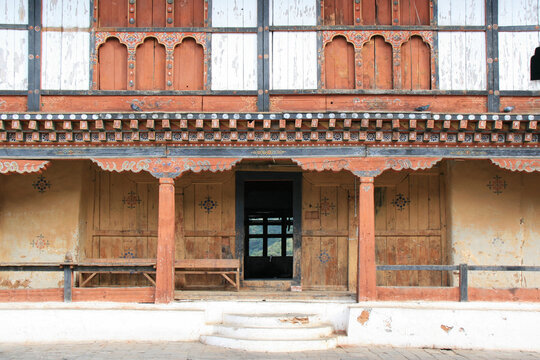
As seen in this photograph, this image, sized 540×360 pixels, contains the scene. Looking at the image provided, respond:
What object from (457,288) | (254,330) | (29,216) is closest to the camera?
(254,330)

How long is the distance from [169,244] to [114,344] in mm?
1985

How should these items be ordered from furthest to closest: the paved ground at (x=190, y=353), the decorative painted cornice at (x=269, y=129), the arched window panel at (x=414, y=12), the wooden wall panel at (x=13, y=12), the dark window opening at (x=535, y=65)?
the arched window panel at (x=414, y=12), the wooden wall panel at (x=13, y=12), the dark window opening at (x=535, y=65), the decorative painted cornice at (x=269, y=129), the paved ground at (x=190, y=353)

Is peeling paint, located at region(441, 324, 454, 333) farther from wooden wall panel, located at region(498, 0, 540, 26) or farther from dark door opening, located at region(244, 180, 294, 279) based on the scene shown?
wooden wall panel, located at region(498, 0, 540, 26)

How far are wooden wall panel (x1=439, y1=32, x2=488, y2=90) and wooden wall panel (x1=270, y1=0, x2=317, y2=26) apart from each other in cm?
254

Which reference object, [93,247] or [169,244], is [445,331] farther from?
[93,247]

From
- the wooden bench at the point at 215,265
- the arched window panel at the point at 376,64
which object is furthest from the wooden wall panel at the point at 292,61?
the wooden bench at the point at 215,265

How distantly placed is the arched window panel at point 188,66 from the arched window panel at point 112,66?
100 cm

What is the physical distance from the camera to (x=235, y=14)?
11477mm

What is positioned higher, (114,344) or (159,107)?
(159,107)

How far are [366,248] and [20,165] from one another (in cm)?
662

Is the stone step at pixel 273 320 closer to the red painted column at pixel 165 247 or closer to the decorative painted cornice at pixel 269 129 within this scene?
the red painted column at pixel 165 247

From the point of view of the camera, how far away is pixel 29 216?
1273cm

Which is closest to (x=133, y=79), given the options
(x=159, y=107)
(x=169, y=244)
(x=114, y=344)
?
(x=159, y=107)

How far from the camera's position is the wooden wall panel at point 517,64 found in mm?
11297
